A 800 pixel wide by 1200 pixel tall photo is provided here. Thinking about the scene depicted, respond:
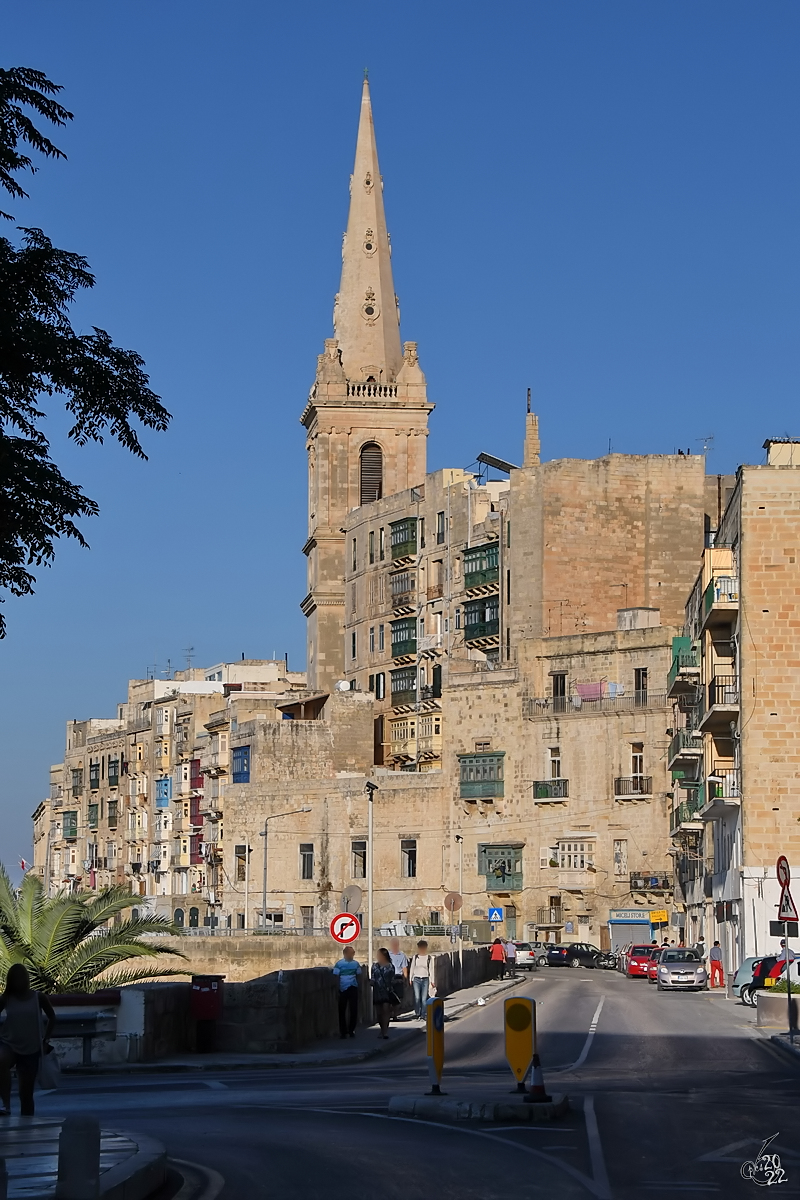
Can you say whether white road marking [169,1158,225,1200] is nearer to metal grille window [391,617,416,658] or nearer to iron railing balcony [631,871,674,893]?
iron railing balcony [631,871,674,893]

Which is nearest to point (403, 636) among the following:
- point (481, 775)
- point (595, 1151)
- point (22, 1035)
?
point (481, 775)

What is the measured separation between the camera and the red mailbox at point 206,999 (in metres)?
26.1

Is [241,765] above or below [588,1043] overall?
above

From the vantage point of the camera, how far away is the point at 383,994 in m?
30.7

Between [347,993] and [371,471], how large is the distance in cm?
7962

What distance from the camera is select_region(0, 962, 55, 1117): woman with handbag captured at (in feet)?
53.1

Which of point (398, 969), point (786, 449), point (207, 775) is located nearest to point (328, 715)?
point (207, 775)

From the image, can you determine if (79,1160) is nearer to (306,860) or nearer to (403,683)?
(306,860)

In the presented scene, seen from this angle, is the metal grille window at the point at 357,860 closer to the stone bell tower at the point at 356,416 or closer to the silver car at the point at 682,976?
the stone bell tower at the point at 356,416

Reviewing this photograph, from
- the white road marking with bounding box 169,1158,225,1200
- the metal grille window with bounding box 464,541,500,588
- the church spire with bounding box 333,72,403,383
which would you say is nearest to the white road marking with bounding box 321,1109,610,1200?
the white road marking with bounding box 169,1158,225,1200

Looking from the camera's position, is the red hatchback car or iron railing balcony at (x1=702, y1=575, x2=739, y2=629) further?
the red hatchback car

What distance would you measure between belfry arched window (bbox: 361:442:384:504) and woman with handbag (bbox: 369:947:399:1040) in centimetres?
7625

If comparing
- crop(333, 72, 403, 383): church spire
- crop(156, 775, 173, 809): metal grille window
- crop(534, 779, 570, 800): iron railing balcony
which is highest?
crop(333, 72, 403, 383): church spire

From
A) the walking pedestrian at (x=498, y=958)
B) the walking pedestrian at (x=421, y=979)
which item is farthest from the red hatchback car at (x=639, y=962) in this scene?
the walking pedestrian at (x=421, y=979)
